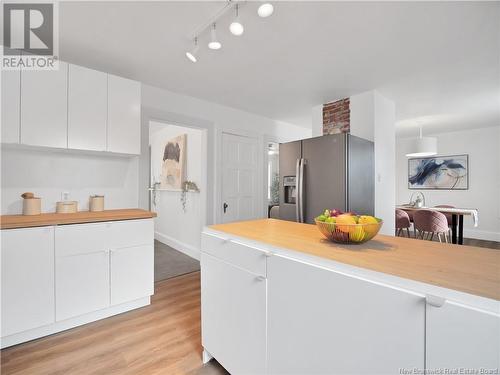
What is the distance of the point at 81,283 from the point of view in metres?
2.06

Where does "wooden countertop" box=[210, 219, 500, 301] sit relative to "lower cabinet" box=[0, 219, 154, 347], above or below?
above

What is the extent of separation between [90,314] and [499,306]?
2639 millimetres

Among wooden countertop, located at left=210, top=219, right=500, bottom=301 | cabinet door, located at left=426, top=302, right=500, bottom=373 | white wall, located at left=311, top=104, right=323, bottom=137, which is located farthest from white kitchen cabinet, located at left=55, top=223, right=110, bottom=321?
white wall, located at left=311, top=104, right=323, bottom=137

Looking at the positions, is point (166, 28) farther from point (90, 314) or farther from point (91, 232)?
point (90, 314)

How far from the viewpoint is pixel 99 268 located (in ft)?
7.06

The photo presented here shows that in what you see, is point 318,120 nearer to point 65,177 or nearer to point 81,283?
point 65,177

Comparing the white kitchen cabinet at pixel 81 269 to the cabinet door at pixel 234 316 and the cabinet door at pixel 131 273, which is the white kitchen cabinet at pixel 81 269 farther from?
the cabinet door at pixel 234 316

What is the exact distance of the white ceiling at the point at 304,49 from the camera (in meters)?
1.74

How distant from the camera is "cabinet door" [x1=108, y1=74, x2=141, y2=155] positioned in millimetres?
2424

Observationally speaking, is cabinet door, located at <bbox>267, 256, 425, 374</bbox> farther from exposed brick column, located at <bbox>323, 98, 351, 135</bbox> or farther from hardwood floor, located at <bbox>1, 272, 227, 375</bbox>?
exposed brick column, located at <bbox>323, 98, 351, 135</bbox>

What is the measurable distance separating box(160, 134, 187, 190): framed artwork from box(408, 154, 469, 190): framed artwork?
18.8 feet

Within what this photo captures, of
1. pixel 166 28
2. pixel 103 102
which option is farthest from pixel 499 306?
pixel 103 102

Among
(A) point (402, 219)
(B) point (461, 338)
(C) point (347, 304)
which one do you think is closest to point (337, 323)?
(C) point (347, 304)

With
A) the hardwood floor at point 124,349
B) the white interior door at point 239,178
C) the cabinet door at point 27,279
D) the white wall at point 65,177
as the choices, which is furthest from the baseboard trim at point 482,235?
the cabinet door at point 27,279
